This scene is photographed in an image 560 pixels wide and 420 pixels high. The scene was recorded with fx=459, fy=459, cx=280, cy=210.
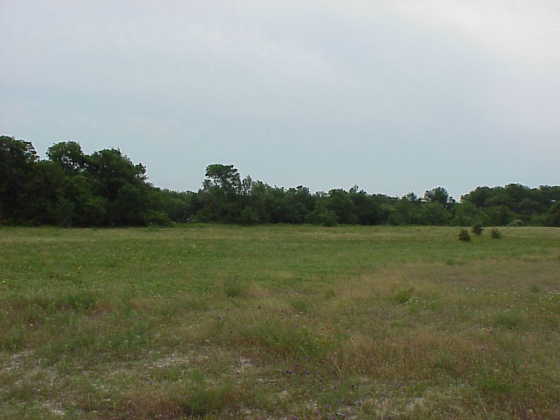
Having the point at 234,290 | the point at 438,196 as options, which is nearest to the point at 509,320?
the point at 234,290

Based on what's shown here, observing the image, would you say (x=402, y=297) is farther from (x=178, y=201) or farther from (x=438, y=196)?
(x=438, y=196)

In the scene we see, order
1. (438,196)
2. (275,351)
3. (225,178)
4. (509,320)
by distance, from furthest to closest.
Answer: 1. (438,196)
2. (225,178)
3. (509,320)
4. (275,351)

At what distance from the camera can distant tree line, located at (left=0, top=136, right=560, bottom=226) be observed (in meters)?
51.1

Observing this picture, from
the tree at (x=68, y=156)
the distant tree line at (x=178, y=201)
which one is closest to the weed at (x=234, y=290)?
the distant tree line at (x=178, y=201)

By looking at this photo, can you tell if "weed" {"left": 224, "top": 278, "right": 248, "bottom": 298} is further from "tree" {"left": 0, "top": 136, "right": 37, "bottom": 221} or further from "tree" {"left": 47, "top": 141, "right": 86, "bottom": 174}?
"tree" {"left": 47, "top": 141, "right": 86, "bottom": 174}

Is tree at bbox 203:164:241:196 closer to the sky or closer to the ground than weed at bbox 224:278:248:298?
closer to the sky

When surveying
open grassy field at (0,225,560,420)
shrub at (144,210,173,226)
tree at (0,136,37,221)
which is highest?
tree at (0,136,37,221)

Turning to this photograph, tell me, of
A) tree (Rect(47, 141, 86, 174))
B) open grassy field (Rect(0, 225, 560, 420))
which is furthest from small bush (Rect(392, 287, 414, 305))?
tree (Rect(47, 141, 86, 174))

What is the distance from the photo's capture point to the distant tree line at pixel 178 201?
51.1 meters

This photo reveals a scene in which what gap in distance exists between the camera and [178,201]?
83812 mm

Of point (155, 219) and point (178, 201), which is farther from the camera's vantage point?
point (178, 201)

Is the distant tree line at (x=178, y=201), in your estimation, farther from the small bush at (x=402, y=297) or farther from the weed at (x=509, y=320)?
the weed at (x=509, y=320)

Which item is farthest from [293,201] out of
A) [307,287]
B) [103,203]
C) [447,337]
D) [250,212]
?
[447,337]

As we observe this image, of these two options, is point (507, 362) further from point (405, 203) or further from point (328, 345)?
point (405, 203)
